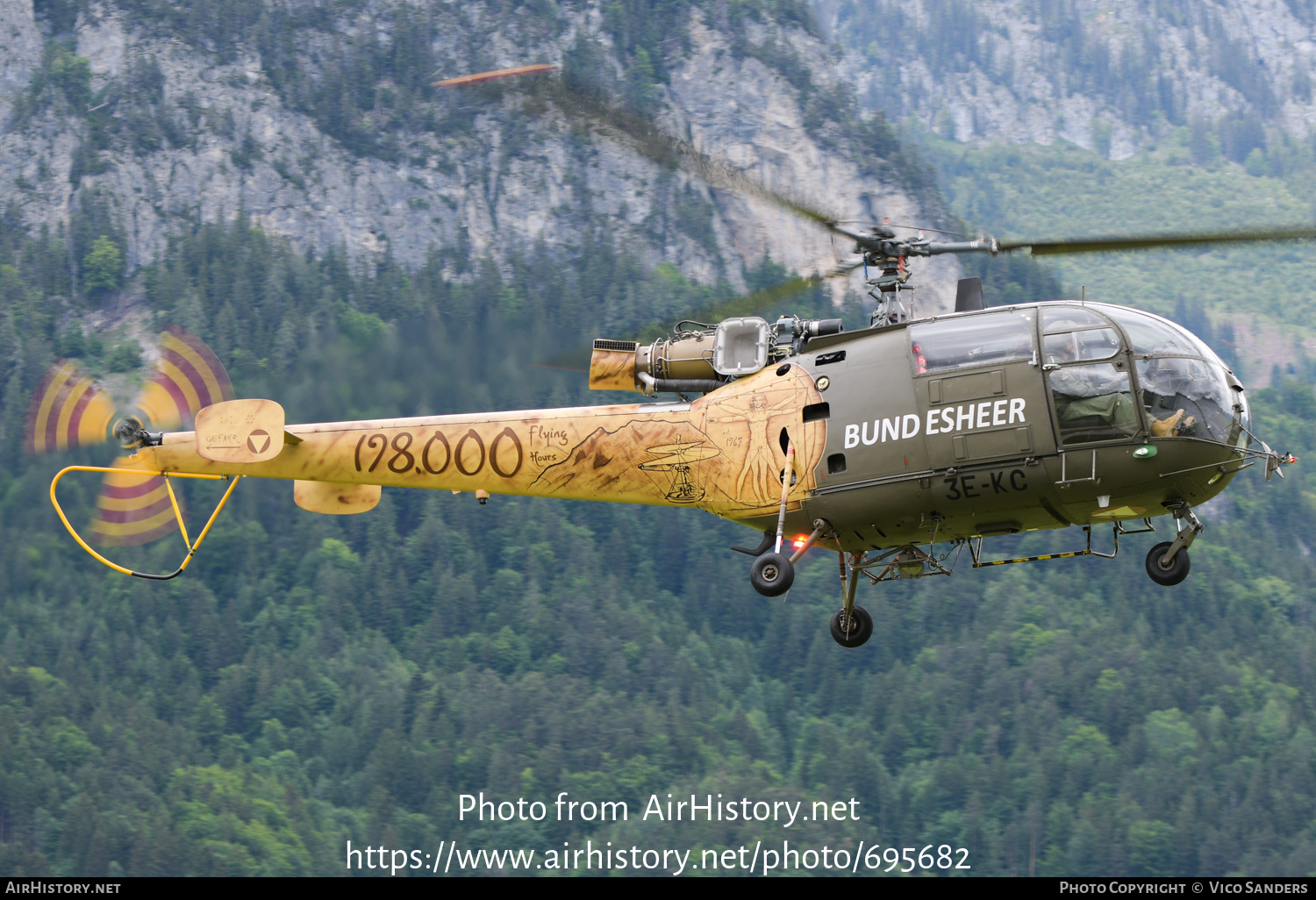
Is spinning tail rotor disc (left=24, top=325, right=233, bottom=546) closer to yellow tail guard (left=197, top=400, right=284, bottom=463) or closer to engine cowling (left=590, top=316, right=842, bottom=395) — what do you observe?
yellow tail guard (left=197, top=400, right=284, bottom=463)

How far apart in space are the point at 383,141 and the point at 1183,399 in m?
132

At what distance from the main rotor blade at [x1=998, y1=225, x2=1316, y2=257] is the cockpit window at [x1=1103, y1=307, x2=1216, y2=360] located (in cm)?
71

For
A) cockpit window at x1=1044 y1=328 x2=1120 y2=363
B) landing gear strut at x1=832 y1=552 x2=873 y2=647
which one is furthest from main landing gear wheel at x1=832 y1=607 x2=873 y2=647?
cockpit window at x1=1044 y1=328 x2=1120 y2=363

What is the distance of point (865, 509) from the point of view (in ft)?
63.3

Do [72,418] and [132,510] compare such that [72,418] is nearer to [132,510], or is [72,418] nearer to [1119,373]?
[132,510]

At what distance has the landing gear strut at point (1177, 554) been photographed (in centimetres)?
1852

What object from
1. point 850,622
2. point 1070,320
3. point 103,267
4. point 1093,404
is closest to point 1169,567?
point 1093,404

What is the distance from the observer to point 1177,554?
18.8m

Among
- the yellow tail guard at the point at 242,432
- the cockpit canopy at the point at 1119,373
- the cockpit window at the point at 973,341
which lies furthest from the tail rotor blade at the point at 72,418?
the cockpit canopy at the point at 1119,373

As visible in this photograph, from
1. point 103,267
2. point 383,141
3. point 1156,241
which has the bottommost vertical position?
point 1156,241
